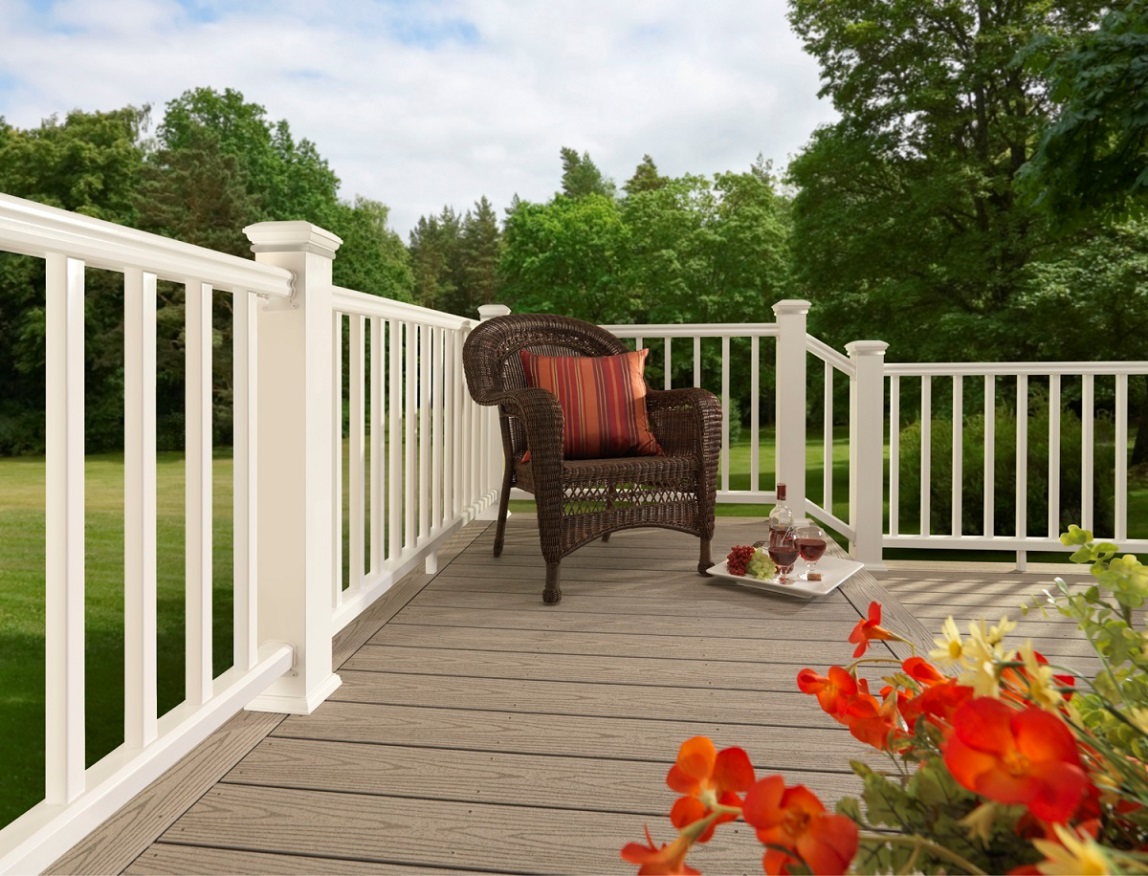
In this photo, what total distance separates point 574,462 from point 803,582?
866 millimetres

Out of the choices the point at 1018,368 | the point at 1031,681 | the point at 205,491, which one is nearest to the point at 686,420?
the point at 1018,368

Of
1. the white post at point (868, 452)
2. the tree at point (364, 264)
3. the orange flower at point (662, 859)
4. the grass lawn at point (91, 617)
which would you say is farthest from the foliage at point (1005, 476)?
the tree at point (364, 264)

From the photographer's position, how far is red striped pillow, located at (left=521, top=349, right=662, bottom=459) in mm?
3123

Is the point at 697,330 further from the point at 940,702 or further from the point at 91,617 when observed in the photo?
the point at 91,617

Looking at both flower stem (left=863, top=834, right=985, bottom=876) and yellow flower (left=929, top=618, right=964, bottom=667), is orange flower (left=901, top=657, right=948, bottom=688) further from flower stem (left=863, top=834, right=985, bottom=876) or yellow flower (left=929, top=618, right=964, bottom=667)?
flower stem (left=863, top=834, right=985, bottom=876)

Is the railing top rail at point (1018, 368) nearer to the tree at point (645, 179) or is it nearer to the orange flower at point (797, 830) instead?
the orange flower at point (797, 830)

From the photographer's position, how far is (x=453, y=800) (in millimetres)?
1396

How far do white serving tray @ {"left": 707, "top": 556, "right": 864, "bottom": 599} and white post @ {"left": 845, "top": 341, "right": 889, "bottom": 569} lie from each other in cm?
60

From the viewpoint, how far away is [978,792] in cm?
34

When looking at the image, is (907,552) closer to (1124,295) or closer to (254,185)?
(1124,295)

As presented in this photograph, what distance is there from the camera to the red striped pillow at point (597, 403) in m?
3.12

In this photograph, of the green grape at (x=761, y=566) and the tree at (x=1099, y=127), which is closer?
the green grape at (x=761, y=566)

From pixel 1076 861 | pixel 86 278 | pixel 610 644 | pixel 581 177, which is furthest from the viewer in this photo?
pixel 581 177

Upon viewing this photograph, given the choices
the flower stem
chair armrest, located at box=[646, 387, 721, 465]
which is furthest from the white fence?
the flower stem
